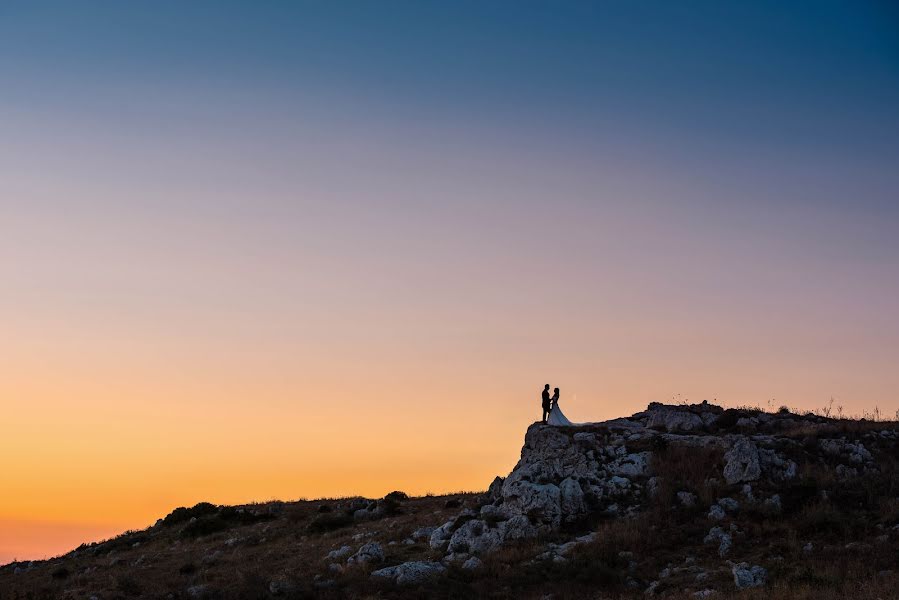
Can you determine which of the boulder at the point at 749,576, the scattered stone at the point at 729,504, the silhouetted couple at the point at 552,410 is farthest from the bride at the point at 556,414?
the boulder at the point at 749,576

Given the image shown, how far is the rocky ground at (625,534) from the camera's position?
1179 inches

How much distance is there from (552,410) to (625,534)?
1427 cm

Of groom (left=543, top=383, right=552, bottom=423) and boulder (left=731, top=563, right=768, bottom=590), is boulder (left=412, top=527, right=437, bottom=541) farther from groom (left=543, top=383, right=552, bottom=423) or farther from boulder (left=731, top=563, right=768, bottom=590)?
boulder (left=731, top=563, right=768, bottom=590)

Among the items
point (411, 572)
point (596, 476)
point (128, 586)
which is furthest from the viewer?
point (596, 476)

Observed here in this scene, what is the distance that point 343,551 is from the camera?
125 feet

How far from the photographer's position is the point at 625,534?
33.9 m

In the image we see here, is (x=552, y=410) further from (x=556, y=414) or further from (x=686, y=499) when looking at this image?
(x=686, y=499)

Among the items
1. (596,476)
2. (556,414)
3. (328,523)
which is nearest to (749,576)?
(596,476)

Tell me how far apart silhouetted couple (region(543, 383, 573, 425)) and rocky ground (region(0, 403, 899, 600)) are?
10.1 feet

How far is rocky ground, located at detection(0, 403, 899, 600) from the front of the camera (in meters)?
30.0

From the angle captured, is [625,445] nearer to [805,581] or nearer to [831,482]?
[831,482]

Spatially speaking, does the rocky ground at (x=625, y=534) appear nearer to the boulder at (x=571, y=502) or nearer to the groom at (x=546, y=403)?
the boulder at (x=571, y=502)

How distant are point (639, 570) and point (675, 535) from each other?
3259 mm

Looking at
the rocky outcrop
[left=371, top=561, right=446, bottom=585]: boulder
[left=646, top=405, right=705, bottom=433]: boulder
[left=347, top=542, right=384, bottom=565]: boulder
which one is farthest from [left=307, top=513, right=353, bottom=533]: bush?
[left=646, top=405, right=705, bottom=433]: boulder
